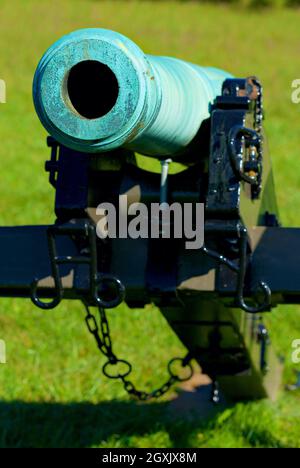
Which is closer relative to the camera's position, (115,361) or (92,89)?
(92,89)

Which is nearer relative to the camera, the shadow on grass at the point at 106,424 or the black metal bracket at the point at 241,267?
the black metal bracket at the point at 241,267

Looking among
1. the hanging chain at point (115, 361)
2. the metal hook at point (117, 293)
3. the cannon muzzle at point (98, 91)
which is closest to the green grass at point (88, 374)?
the hanging chain at point (115, 361)

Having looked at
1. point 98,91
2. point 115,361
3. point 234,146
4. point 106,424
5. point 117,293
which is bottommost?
point 106,424

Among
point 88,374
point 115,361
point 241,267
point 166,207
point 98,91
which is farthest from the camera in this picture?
point 88,374

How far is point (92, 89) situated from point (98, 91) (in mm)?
16

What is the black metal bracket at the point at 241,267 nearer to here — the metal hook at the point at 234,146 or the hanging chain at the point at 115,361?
the metal hook at the point at 234,146

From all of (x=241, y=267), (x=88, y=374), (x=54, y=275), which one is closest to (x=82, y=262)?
(x=54, y=275)

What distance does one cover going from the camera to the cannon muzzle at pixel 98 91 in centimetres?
252

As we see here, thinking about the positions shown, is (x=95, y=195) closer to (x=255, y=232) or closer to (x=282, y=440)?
(x=255, y=232)

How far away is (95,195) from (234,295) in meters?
0.48

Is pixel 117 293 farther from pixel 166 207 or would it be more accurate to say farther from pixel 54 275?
pixel 166 207

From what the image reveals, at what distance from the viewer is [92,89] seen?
2.65 metres
